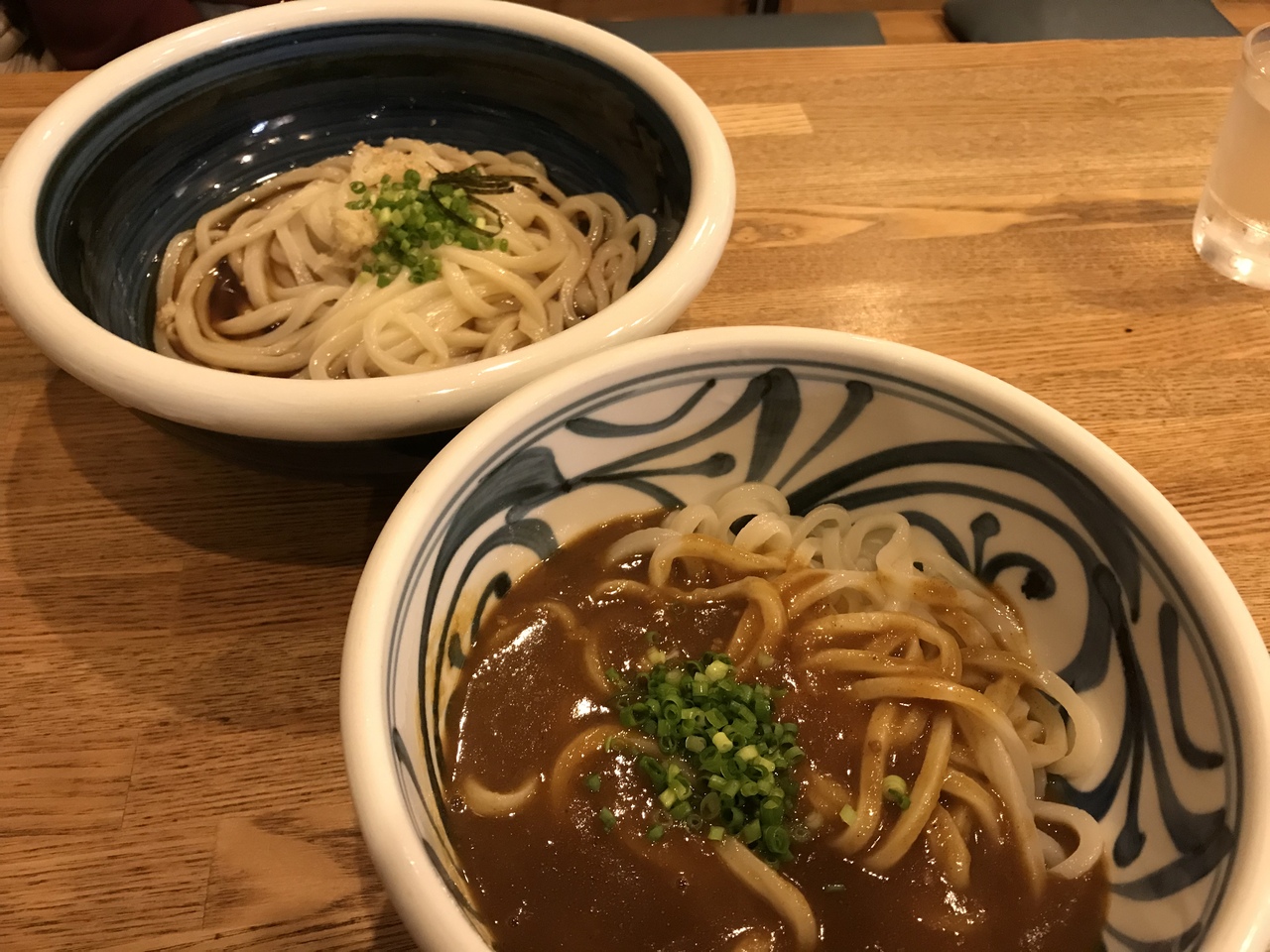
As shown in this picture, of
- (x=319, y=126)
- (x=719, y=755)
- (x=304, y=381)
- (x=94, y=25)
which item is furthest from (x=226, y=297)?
(x=94, y=25)

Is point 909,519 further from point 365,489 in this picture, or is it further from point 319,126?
point 319,126

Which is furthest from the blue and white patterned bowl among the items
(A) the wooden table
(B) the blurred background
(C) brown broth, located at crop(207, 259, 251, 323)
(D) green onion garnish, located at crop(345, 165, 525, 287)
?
(B) the blurred background

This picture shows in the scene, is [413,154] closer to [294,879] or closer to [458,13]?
[458,13]

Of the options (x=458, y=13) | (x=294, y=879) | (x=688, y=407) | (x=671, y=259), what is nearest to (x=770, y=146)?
(x=458, y=13)

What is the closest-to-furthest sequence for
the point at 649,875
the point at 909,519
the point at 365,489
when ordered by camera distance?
the point at 649,875
the point at 909,519
the point at 365,489

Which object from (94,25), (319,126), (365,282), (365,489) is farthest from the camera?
(94,25)
